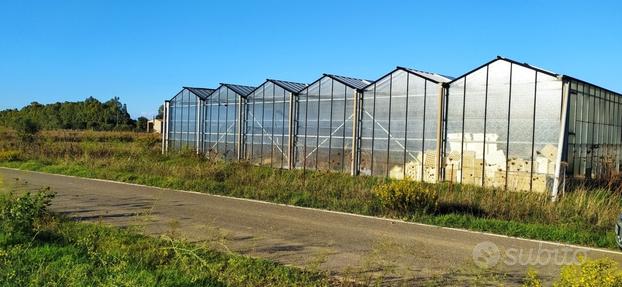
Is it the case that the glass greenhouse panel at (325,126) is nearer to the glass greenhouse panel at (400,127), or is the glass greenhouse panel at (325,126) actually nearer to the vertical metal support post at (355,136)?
the vertical metal support post at (355,136)

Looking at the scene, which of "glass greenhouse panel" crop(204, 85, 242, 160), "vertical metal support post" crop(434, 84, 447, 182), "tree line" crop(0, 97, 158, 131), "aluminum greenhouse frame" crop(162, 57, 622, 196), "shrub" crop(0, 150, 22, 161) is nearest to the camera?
"aluminum greenhouse frame" crop(162, 57, 622, 196)

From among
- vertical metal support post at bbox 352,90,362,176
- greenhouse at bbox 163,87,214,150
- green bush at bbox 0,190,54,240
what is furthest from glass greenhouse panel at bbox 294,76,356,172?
green bush at bbox 0,190,54,240

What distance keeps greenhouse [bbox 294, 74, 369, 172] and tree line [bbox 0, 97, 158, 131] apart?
6939 centimetres

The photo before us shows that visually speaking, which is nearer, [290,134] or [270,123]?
[290,134]

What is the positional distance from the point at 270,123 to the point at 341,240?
19667 millimetres

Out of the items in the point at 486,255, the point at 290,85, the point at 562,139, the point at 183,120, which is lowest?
the point at 486,255

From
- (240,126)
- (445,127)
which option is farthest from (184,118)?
(445,127)

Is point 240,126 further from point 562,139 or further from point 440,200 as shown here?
point 440,200

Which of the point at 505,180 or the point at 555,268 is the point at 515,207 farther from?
the point at 505,180

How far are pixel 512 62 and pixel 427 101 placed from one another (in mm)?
3778

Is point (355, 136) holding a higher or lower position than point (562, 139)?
lower

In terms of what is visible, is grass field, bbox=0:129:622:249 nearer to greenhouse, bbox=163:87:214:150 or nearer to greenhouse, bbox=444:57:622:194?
greenhouse, bbox=444:57:622:194

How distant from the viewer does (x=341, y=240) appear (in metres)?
9.16

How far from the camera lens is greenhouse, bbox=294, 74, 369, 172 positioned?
80.6 feet
